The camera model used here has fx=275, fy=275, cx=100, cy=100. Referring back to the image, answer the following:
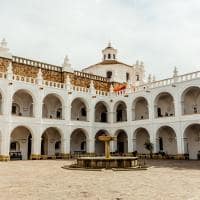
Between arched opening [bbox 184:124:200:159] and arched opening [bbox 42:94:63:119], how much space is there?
14.8 meters

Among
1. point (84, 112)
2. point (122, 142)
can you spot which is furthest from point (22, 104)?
point (122, 142)

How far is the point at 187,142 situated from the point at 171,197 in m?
23.3

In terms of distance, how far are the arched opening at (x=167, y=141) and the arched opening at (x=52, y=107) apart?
1219 centimetres

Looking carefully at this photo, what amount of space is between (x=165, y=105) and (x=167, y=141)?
420 centimetres

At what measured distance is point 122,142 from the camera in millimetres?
36250

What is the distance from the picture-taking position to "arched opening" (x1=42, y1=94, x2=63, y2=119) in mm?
32406

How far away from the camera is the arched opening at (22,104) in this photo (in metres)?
30.0

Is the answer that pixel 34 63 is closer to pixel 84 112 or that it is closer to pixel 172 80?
pixel 84 112

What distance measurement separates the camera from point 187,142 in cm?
2944

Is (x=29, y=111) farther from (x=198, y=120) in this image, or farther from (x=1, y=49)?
(x=198, y=120)

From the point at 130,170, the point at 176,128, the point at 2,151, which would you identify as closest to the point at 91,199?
the point at 130,170

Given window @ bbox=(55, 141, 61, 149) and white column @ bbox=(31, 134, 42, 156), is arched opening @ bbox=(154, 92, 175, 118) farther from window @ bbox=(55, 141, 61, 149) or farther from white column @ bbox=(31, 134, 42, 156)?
white column @ bbox=(31, 134, 42, 156)

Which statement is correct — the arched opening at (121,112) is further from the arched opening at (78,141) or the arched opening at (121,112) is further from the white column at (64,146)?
the white column at (64,146)

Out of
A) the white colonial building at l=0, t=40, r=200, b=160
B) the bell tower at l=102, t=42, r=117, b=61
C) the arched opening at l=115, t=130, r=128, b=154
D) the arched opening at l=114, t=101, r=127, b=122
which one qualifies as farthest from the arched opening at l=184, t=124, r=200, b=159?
the bell tower at l=102, t=42, r=117, b=61
